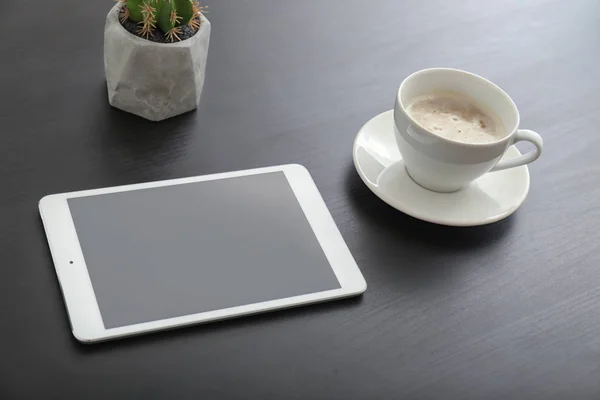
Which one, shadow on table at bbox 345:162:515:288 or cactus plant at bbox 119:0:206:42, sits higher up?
cactus plant at bbox 119:0:206:42

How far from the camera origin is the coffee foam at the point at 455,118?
34.0 inches

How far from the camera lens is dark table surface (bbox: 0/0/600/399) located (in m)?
0.69

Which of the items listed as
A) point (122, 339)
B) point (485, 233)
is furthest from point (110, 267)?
point (485, 233)

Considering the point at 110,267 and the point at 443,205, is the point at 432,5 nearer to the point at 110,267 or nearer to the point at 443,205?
the point at 443,205

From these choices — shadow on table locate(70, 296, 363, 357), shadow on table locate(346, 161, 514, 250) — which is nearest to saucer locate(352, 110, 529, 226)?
shadow on table locate(346, 161, 514, 250)

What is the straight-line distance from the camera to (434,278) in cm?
80

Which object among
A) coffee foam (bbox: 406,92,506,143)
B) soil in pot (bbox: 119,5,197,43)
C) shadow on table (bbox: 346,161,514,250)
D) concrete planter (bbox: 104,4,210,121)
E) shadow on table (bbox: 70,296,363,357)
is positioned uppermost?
soil in pot (bbox: 119,5,197,43)

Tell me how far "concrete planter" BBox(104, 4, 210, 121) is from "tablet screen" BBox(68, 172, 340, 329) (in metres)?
0.12

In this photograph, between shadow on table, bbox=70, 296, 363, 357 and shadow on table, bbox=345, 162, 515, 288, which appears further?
shadow on table, bbox=345, 162, 515, 288

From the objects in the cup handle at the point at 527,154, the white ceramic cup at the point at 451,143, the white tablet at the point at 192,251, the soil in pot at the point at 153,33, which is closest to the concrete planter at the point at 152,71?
the soil in pot at the point at 153,33

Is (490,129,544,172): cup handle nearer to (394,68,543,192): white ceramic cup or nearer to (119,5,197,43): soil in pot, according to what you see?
(394,68,543,192): white ceramic cup

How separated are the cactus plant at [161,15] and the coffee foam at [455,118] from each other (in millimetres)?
246

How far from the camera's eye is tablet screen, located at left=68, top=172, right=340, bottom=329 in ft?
2.39

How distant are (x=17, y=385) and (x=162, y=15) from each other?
1.29 feet
